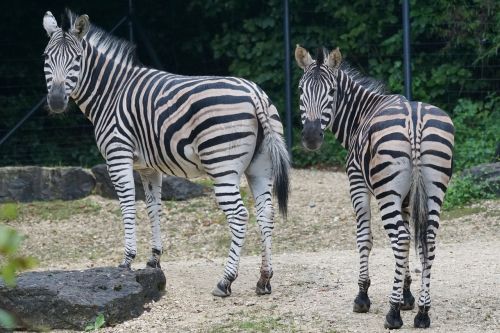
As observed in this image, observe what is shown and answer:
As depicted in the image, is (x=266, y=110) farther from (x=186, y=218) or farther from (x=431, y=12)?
(x=431, y=12)

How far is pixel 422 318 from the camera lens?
5.11m

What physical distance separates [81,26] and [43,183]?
4.37 metres

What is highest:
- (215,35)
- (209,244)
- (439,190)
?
(215,35)

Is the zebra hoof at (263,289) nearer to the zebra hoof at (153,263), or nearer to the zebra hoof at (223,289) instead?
the zebra hoof at (223,289)

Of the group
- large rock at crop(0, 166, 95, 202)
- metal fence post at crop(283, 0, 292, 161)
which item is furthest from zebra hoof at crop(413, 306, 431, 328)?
metal fence post at crop(283, 0, 292, 161)

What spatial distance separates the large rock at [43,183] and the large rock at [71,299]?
499 centimetres

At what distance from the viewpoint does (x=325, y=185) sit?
12.0 metres

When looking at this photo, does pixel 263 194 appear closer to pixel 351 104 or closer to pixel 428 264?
pixel 351 104

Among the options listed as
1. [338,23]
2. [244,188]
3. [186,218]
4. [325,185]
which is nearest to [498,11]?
[338,23]

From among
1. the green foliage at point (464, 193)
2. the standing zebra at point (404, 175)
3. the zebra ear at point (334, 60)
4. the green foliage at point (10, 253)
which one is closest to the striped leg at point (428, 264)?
the standing zebra at point (404, 175)

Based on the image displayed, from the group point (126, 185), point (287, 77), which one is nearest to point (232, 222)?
point (126, 185)

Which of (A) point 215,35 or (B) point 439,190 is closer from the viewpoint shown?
(B) point 439,190

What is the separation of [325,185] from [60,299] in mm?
6658

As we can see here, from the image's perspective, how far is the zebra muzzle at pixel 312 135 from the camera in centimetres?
568
